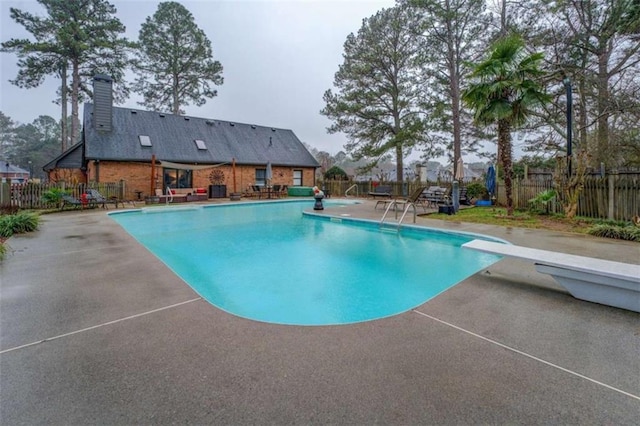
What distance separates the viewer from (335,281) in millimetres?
4828

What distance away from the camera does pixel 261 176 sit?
66.6 ft

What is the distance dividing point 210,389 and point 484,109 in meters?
10.1

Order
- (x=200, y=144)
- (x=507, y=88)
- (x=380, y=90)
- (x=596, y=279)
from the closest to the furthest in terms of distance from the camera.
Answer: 1. (x=596, y=279)
2. (x=507, y=88)
3. (x=200, y=144)
4. (x=380, y=90)

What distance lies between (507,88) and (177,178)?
1587 cm

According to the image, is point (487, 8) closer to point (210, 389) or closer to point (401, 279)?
point (401, 279)

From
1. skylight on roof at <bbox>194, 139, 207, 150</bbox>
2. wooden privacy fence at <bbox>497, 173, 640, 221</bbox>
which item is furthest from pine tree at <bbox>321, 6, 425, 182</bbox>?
wooden privacy fence at <bbox>497, 173, 640, 221</bbox>

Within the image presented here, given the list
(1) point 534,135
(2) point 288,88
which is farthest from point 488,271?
(2) point 288,88

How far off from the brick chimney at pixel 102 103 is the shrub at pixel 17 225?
1013 cm

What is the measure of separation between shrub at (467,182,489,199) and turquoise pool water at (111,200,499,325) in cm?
716

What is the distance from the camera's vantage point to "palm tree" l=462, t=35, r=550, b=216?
8.50 meters

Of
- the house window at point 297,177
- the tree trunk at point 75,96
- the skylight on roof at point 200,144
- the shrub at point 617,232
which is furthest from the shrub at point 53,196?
the shrub at point 617,232

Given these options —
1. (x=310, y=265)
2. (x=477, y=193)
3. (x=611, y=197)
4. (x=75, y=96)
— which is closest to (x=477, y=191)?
(x=477, y=193)

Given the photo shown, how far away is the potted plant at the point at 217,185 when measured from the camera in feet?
57.6

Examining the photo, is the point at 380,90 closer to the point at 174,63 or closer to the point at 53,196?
the point at 174,63
